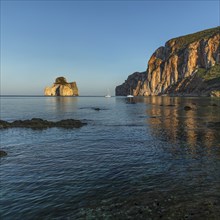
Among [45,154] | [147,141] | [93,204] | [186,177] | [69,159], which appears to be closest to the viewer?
[93,204]

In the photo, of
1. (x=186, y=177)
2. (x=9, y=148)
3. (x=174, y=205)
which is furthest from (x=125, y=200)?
(x=9, y=148)

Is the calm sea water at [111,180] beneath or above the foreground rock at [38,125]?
beneath

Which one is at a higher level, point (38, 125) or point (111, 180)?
point (38, 125)

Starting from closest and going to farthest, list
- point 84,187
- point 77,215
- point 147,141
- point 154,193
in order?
point 77,215 < point 154,193 < point 84,187 < point 147,141

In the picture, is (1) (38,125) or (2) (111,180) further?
(1) (38,125)

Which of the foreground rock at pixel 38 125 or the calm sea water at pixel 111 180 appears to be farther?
the foreground rock at pixel 38 125

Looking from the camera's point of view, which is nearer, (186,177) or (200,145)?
(186,177)

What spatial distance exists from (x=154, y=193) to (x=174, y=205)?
205 centimetres

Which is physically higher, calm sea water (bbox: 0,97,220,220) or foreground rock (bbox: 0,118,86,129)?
foreground rock (bbox: 0,118,86,129)

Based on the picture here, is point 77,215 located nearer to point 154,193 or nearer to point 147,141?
point 154,193

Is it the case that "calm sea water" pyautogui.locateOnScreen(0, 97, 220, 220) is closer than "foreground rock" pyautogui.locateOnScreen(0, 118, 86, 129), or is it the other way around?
"calm sea water" pyautogui.locateOnScreen(0, 97, 220, 220)

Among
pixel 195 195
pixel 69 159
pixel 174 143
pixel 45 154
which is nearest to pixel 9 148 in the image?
pixel 45 154

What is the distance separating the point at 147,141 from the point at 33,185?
68.3ft

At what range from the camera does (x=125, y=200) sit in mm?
15602
